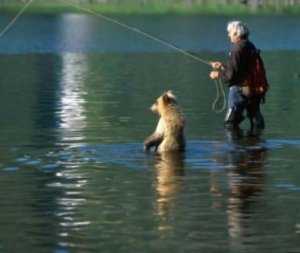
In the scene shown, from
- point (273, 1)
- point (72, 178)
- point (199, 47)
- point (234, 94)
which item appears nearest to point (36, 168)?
point (72, 178)

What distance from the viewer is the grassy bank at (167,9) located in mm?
82688

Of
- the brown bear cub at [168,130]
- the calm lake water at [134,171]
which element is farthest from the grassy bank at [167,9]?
the brown bear cub at [168,130]

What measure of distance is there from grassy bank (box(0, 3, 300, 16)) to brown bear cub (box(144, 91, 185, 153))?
6346cm

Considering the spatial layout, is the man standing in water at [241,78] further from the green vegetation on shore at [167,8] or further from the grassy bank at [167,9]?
the green vegetation on shore at [167,8]

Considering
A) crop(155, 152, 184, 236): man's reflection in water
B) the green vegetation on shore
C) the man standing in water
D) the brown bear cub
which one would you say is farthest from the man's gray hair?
the green vegetation on shore

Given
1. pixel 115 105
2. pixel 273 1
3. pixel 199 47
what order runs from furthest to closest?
pixel 273 1, pixel 199 47, pixel 115 105

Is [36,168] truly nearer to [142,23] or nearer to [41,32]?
[41,32]

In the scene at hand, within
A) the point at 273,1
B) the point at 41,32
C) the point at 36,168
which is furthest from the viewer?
the point at 273,1

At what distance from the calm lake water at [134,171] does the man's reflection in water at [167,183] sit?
12mm

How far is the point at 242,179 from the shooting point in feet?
51.6

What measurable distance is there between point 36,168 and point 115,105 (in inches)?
324

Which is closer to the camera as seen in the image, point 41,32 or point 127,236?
point 127,236

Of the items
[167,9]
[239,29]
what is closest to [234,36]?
[239,29]

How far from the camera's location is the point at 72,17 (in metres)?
80.6
